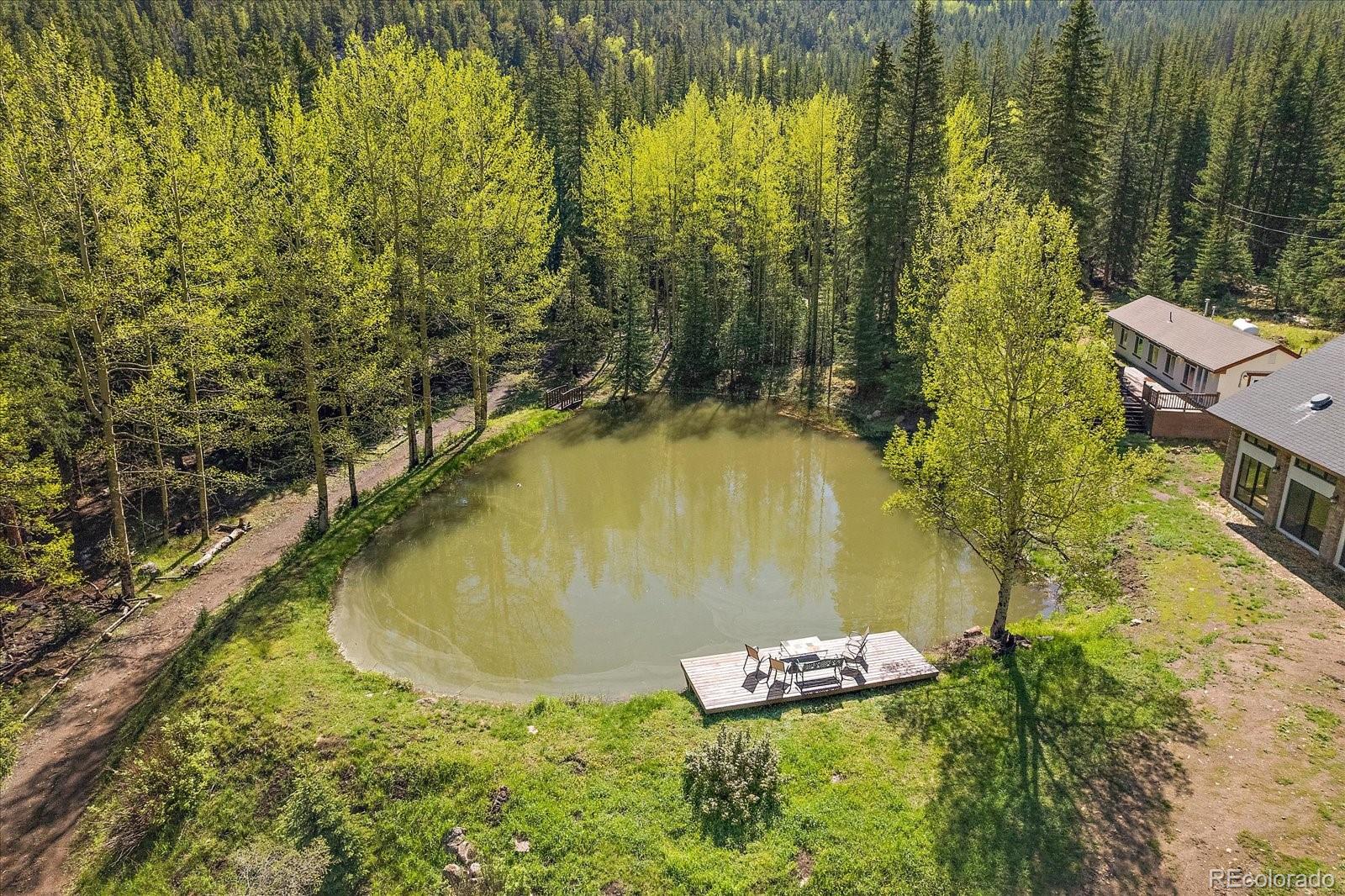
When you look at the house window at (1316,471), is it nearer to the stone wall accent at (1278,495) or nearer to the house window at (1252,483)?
the stone wall accent at (1278,495)

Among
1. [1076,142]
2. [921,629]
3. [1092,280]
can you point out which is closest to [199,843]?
[921,629]

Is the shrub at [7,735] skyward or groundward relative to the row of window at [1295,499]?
groundward

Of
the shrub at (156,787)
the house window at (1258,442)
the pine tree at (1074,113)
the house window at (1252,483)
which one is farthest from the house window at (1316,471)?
the shrub at (156,787)

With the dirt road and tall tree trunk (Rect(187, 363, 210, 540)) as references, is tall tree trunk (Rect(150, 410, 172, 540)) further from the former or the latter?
the dirt road

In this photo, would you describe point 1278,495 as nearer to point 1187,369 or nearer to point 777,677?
point 1187,369

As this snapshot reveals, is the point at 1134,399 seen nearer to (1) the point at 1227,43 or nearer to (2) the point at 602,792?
(2) the point at 602,792

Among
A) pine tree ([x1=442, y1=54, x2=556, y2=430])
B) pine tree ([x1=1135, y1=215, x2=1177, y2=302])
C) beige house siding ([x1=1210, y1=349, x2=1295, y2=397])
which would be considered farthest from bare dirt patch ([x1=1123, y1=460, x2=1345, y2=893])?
pine tree ([x1=1135, y1=215, x2=1177, y2=302])

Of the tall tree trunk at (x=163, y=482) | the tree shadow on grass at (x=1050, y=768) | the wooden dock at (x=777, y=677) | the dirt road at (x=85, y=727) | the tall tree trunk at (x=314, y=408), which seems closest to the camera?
the tree shadow on grass at (x=1050, y=768)
